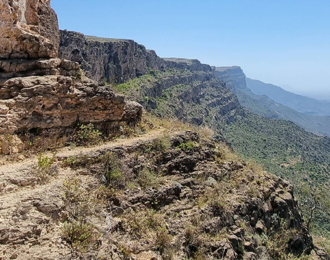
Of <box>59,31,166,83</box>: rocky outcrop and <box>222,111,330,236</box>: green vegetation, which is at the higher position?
<box>59,31,166,83</box>: rocky outcrop

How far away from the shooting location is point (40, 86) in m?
6.91

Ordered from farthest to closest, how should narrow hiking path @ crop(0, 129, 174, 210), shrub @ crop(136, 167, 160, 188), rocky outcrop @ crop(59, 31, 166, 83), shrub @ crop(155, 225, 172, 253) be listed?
rocky outcrop @ crop(59, 31, 166, 83) → shrub @ crop(136, 167, 160, 188) → shrub @ crop(155, 225, 172, 253) → narrow hiking path @ crop(0, 129, 174, 210)

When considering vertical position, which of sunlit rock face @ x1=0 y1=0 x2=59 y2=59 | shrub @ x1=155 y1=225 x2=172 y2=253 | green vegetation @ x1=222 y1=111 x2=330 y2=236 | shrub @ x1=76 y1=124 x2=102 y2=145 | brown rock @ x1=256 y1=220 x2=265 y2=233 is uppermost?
sunlit rock face @ x1=0 y1=0 x2=59 y2=59

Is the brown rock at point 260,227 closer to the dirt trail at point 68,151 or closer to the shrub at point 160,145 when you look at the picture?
the shrub at point 160,145

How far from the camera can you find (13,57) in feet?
23.4

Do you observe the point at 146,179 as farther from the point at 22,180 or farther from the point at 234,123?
the point at 234,123

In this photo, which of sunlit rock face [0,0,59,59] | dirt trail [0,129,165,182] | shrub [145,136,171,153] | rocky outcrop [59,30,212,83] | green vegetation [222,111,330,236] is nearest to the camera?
dirt trail [0,129,165,182]

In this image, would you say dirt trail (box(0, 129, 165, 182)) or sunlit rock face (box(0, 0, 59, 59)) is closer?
dirt trail (box(0, 129, 165, 182))

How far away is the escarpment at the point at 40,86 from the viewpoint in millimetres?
6551

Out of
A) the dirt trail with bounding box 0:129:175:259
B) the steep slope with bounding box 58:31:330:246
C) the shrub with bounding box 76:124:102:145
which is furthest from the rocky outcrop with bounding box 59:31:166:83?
the dirt trail with bounding box 0:129:175:259

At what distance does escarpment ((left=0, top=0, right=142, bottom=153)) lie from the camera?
6551 millimetres

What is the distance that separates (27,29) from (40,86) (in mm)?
2176

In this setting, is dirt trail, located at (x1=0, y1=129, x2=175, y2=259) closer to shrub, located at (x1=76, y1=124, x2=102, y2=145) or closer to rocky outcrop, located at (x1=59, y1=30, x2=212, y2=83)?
shrub, located at (x1=76, y1=124, x2=102, y2=145)

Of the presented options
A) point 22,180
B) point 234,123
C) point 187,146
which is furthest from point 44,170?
point 234,123
